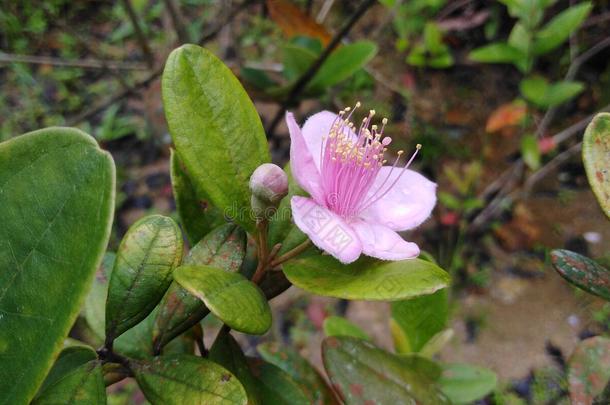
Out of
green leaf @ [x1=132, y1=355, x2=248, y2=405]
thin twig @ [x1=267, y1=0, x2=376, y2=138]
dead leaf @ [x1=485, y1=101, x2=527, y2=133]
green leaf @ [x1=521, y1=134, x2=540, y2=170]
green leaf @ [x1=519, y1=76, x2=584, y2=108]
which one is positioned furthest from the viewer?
dead leaf @ [x1=485, y1=101, x2=527, y2=133]

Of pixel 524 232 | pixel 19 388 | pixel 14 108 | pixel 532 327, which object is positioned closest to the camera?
pixel 19 388

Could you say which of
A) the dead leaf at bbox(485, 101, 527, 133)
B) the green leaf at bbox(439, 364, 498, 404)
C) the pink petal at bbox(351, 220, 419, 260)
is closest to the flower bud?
the pink petal at bbox(351, 220, 419, 260)

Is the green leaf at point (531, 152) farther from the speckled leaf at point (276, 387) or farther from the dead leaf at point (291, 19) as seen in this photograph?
the speckled leaf at point (276, 387)

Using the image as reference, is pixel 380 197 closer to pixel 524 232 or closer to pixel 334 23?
pixel 524 232

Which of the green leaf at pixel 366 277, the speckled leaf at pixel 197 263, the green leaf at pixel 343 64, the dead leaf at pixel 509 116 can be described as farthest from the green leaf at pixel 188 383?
the dead leaf at pixel 509 116

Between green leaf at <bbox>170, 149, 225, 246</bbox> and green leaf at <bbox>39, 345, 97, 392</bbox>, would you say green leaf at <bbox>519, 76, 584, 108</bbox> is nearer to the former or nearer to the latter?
green leaf at <bbox>170, 149, 225, 246</bbox>

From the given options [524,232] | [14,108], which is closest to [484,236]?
[524,232]
